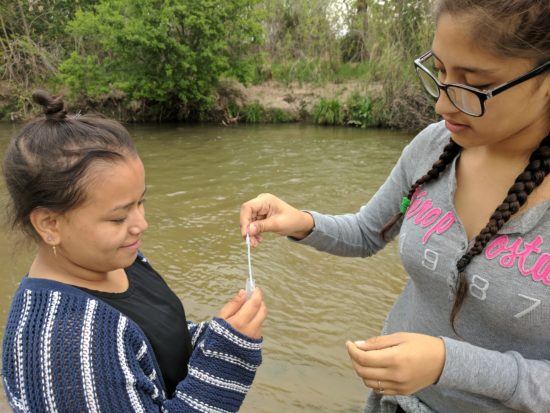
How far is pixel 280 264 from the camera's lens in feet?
16.9

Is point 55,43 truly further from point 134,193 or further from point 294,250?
point 134,193

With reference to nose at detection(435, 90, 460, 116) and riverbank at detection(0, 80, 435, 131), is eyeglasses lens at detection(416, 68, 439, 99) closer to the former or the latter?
nose at detection(435, 90, 460, 116)

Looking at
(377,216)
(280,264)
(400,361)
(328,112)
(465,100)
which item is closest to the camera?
(400,361)

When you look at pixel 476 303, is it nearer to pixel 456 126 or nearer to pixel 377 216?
pixel 456 126

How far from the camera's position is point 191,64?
13.3m

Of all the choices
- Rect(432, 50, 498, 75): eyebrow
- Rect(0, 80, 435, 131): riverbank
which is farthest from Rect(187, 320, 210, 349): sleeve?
Rect(0, 80, 435, 131): riverbank

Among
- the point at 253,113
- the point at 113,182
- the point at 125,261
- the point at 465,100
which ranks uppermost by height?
the point at 465,100

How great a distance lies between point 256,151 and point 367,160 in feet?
8.50

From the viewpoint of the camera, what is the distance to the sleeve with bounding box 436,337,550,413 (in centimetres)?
117

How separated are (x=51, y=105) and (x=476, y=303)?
1.38 meters

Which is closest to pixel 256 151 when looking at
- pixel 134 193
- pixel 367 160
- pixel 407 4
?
pixel 367 160

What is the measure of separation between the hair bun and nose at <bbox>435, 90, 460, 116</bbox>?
45.1 inches

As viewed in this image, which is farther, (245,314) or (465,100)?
(245,314)

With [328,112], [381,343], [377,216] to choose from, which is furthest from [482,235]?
[328,112]
